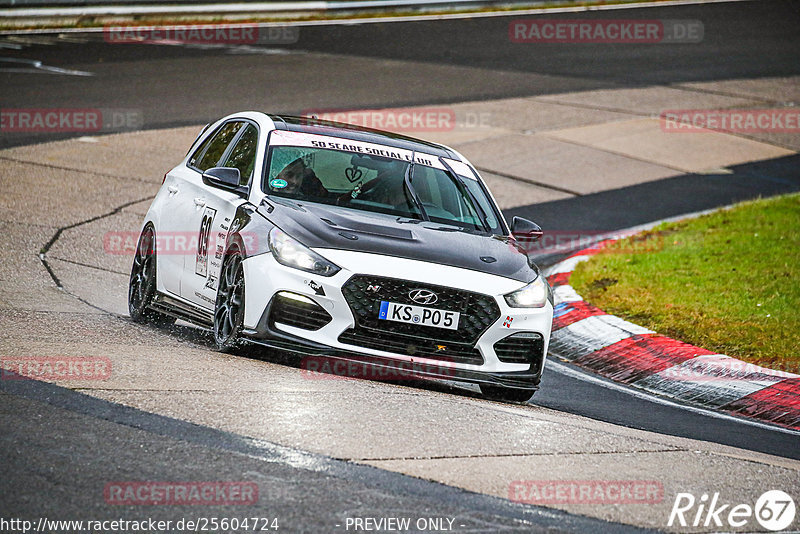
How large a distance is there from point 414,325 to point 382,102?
13.0m

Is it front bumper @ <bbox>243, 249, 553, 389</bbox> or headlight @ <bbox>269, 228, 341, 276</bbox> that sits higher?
headlight @ <bbox>269, 228, 341, 276</bbox>

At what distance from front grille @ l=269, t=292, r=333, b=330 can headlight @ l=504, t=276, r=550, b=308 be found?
3.77 ft

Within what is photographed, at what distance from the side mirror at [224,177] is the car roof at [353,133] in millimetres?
641

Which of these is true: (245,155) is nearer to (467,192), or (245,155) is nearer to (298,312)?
(467,192)

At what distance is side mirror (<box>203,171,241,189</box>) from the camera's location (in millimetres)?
8055

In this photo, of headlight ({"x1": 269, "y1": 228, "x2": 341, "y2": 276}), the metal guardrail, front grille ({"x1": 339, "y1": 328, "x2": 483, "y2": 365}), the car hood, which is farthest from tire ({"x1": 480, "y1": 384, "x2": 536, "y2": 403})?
the metal guardrail

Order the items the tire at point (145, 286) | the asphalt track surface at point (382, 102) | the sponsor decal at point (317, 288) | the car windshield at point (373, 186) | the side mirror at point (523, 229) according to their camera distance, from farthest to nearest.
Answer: the tire at point (145, 286) < the side mirror at point (523, 229) < the car windshield at point (373, 186) < the sponsor decal at point (317, 288) < the asphalt track surface at point (382, 102)

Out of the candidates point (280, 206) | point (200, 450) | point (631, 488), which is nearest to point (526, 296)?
point (280, 206)

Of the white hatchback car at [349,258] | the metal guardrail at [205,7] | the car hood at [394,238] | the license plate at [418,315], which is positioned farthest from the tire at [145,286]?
the metal guardrail at [205,7]

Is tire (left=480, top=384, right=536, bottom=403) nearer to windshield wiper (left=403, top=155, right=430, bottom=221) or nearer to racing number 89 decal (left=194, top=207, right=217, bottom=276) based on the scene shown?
windshield wiper (left=403, top=155, right=430, bottom=221)

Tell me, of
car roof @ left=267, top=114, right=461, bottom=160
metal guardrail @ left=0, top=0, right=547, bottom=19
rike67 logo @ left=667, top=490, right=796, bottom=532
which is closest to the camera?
rike67 logo @ left=667, top=490, right=796, bottom=532

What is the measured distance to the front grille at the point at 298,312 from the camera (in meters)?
7.12

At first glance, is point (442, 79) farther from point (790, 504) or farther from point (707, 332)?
point (790, 504)

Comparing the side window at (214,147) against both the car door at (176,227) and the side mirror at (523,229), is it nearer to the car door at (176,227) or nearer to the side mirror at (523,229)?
the car door at (176,227)
